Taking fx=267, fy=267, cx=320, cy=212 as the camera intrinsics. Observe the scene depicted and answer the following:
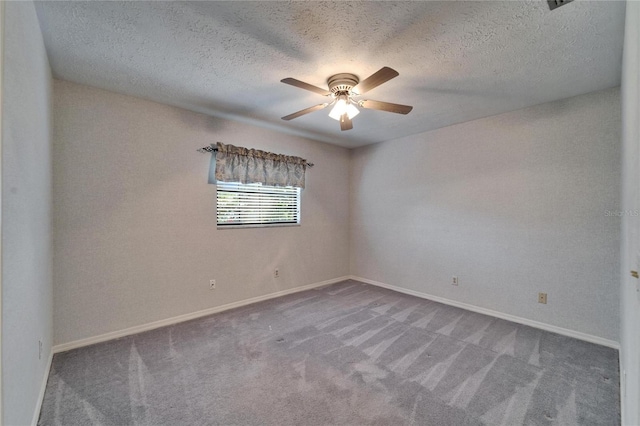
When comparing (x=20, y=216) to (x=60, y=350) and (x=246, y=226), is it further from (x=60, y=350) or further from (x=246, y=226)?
(x=246, y=226)

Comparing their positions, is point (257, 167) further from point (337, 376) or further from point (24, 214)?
point (337, 376)

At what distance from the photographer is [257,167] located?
372cm

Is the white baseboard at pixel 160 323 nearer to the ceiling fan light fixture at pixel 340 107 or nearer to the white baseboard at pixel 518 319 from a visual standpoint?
the white baseboard at pixel 518 319

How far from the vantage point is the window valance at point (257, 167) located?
339 centimetres

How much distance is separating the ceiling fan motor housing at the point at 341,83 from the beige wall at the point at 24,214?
191cm

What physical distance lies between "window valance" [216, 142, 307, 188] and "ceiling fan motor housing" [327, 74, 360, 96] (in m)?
1.63

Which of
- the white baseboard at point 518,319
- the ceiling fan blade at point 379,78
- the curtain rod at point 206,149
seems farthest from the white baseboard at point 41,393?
the white baseboard at point 518,319

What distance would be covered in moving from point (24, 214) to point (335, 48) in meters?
2.16

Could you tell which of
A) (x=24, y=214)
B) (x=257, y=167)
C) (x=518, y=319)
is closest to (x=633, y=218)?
(x=518, y=319)

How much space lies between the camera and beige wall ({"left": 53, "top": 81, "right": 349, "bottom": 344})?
2473mm

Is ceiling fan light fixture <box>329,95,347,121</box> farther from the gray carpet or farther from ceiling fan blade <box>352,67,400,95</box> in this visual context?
the gray carpet

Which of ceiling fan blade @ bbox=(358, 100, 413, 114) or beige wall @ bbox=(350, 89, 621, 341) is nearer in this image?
ceiling fan blade @ bbox=(358, 100, 413, 114)

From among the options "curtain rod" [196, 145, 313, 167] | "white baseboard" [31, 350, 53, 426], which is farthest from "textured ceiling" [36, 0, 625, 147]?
"white baseboard" [31, 350, 53, 426]

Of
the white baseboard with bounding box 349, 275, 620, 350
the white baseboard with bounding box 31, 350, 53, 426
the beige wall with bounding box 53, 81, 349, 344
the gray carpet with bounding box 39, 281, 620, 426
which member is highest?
the beige wall with bounding box 53, 81, 349, 344
